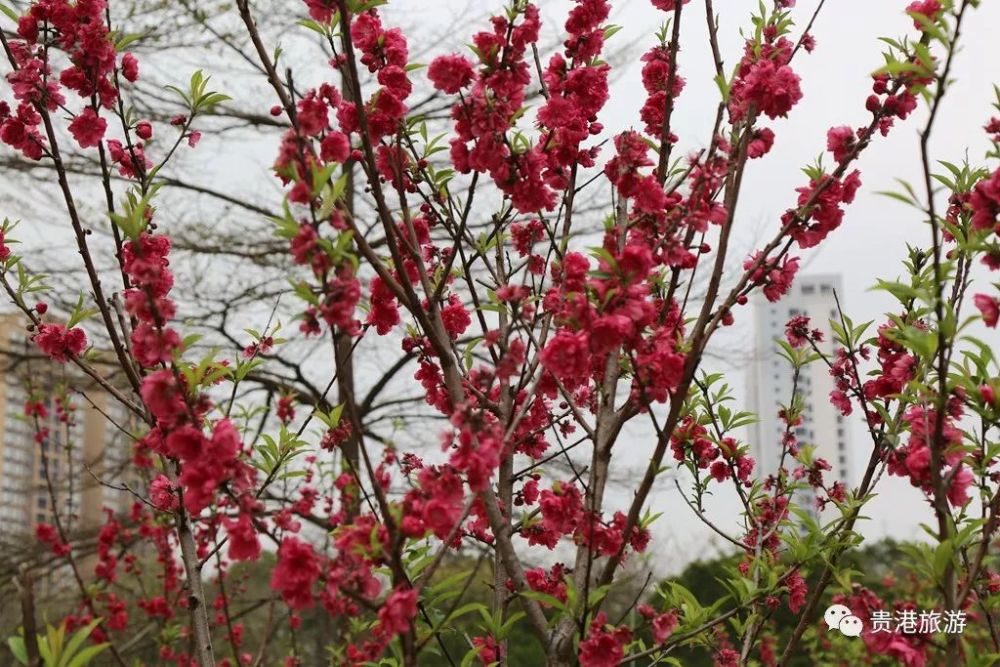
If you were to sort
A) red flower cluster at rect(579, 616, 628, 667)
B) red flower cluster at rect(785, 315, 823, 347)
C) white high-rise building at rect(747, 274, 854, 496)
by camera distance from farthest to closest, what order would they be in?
white high-rise building at rect(747, 274, 854, 496)
red flower cluster at rect(785, 315, 823, 347)
red flower cluster at rect(579, 616, 628, 667)

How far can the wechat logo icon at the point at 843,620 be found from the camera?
1.97m

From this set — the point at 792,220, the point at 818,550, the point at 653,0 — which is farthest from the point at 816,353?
the point at 653,0

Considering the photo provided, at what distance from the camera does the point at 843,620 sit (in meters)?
2.05

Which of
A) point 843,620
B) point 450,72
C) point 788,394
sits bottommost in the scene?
point 843,620

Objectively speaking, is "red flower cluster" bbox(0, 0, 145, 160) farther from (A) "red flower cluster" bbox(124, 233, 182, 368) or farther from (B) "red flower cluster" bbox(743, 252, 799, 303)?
(B) "red flower cluster" bbox(743, 252, 799, 303)

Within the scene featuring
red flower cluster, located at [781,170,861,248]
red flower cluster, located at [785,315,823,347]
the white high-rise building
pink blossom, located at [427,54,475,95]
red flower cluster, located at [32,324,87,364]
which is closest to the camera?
pink blossom, located at [427,54,475,95]

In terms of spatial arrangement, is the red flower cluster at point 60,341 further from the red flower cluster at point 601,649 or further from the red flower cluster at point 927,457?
the red flower cluster at point 927,457

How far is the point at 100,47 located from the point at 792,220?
1.93 meters

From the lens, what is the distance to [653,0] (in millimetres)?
2434

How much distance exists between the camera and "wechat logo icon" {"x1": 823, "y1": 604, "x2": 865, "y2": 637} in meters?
1.97

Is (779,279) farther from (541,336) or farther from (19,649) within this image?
(19,649)

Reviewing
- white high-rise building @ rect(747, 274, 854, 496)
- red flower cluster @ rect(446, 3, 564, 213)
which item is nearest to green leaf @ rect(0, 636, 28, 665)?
red flower cluster @ rect(446, 3, 564, 213)

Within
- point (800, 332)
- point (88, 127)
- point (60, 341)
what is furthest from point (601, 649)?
point (88, 127)

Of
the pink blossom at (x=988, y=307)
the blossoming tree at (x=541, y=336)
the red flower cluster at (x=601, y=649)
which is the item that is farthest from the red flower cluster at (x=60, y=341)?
the pink blossom at (x=988, y=307)
